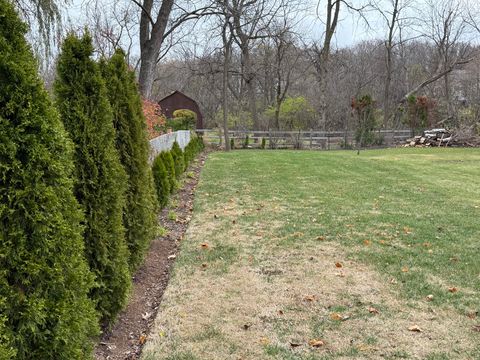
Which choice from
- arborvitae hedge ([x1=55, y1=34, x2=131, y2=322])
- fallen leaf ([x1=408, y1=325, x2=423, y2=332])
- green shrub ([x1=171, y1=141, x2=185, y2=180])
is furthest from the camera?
green shrub ([x1=171, y1=141, x2=185, y2=180])

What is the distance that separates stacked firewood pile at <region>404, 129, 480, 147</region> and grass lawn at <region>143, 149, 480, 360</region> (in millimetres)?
16799

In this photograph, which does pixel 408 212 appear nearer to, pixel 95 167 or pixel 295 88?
pixel 95 167

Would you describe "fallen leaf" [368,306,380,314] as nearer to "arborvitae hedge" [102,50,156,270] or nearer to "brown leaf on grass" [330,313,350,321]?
"brown leaf on grass" [330,313,350,321]

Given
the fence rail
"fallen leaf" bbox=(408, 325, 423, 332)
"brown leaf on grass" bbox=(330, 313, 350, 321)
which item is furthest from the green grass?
the fence rail

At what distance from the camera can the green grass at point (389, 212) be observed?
4.24 metres

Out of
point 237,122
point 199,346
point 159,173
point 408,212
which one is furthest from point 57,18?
point 237,122

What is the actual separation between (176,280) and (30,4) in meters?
3.42

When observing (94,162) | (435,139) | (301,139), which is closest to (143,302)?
(94,162)

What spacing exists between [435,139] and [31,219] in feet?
82.6

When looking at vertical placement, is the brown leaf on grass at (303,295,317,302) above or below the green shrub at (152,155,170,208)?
below

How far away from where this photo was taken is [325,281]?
13.3 ft

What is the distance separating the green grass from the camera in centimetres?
424

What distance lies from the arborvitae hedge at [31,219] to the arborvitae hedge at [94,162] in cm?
→ 76

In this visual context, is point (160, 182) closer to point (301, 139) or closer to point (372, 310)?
point (372, 310)
